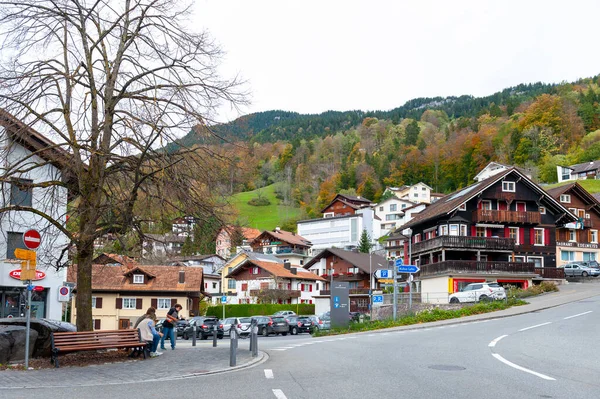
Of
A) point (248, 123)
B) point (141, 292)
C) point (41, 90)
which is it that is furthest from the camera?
point (141, 292)

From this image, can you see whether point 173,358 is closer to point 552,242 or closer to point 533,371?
point 533,371

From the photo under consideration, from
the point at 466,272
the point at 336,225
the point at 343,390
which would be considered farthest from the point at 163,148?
the point at 336,225

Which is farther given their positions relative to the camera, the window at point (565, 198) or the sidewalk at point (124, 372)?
the window at point (565, 198)

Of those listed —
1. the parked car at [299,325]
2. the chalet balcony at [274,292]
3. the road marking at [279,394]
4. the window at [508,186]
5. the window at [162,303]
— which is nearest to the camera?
the road marking at [279,394]

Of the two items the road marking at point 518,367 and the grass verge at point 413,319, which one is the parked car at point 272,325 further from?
the road marking at point 518,367

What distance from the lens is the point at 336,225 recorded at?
12644 cm

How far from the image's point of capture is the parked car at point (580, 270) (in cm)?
5800

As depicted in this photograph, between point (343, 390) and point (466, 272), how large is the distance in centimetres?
4256

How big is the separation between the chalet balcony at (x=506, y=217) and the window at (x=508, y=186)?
2189 mm

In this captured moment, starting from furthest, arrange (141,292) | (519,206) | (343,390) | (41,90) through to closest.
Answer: (141,292) < (519,206) < (41,90) < (343,390)

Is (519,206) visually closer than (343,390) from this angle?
No

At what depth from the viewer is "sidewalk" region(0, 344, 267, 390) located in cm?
1203

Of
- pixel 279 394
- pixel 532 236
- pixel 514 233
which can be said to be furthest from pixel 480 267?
pixel 279 394

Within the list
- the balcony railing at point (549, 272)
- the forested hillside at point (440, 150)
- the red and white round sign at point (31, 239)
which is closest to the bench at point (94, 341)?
the red and white round sign at point (31, 239)
